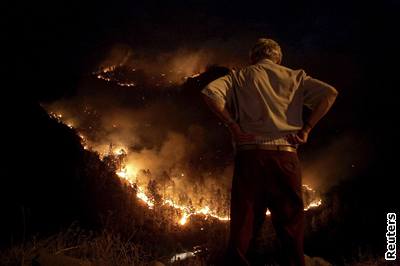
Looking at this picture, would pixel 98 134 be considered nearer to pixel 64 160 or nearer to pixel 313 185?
pixel 64 160

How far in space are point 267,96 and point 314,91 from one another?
1.32 feet

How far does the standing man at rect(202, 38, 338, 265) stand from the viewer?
2.84 meters

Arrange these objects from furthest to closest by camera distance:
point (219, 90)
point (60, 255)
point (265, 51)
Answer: point (60, 255) → point (265, 51) → point (219, 90)

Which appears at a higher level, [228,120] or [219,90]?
[219,90]

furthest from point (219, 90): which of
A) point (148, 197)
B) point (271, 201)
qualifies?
point (148, 197)

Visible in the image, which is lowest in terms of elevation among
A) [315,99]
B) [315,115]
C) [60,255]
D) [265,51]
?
[60,255]

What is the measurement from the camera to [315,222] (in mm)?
11680

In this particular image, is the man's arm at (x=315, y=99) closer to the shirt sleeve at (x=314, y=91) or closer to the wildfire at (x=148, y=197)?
the shirt sleeve at (x=314, y=91)

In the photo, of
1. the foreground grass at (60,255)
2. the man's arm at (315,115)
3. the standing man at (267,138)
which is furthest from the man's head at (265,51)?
the foreground grass at (60,255)

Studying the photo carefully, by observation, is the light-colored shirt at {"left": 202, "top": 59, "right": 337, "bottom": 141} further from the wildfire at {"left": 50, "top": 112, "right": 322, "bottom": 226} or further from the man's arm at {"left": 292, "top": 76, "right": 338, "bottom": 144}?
the wildfire at {"left": 50, "top": 112, "right": 322, "bottom": 226}

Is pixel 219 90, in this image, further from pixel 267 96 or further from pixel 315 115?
pixel 315 115

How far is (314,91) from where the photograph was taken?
311 centimetres

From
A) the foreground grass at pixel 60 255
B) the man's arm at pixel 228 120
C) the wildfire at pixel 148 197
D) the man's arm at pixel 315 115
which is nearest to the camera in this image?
the man's arm at pixel 228 120

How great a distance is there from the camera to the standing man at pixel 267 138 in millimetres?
2840
